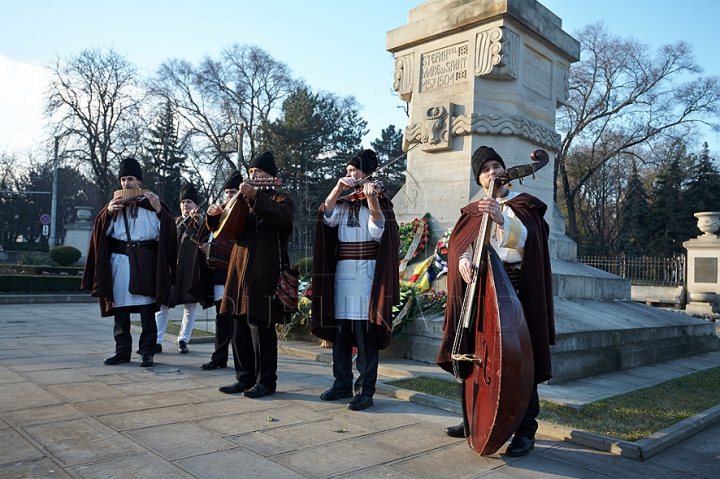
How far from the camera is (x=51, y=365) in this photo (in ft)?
19.9

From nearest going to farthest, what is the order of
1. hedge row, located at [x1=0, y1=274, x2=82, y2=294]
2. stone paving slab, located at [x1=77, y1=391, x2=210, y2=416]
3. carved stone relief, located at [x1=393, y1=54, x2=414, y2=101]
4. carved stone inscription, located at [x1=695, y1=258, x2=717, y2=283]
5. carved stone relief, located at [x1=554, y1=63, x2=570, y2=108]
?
stone paving slab, located at [x1=77, y1=391, x2=210, y2=416] < carved stone relief, located at [x1=393, y1=54, x2=414, y2=101] < carved stone relief, located at [x1=554, y1=63, x2=570, y2=108] < hedge row, located at [x1=0, y1=274, x2=82, y2=294] < carved stone inscription, located at [x1=695, y1=258, x2=717, y2=283]

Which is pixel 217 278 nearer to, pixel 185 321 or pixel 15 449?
pixel 185 321

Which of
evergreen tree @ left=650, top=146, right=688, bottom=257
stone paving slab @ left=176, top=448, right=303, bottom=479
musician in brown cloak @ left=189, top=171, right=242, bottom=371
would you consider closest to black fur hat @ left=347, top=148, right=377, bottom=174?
musician in brown cloak @ left=189, top=171, right=242, bottom=371

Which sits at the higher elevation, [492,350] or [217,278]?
[217,278]

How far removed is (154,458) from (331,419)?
144 centimetres

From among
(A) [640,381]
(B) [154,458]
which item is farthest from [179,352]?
(A) [640,381]

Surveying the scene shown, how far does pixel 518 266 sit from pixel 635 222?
120 ft

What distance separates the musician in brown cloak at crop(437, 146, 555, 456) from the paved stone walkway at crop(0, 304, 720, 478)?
385mm

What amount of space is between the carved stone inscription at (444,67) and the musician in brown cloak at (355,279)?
3.99m

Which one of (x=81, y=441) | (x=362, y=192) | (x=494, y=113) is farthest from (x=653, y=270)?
(x=81, y=441)

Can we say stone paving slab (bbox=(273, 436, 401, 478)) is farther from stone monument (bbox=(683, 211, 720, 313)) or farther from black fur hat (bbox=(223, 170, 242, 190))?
stone monument (bbox=(683, 211, 720, 313))

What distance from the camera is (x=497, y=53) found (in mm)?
8125

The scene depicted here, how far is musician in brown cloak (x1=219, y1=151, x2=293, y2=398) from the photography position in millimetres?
5074

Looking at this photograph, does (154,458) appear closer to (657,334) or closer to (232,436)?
(232,436)
